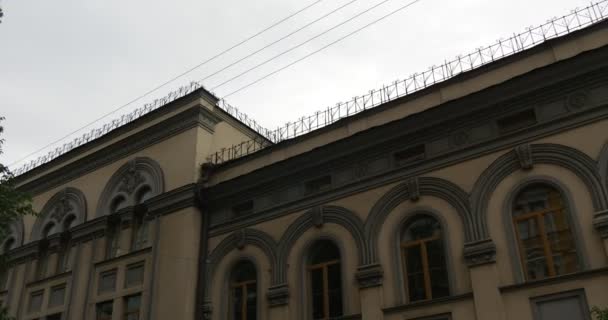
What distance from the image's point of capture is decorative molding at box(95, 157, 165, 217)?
21859 millimetres

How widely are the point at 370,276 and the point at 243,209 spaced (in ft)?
18.8

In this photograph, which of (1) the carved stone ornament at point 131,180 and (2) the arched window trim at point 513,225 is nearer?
(2) the arched window trim at point 513,225

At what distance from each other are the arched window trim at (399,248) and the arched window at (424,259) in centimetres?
9

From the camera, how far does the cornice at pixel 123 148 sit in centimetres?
2191

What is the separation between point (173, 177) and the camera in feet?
69.8

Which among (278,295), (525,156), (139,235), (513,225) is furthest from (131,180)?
(525,156)

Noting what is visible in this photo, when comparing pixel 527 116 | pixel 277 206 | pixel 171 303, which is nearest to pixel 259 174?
pixel 277 206

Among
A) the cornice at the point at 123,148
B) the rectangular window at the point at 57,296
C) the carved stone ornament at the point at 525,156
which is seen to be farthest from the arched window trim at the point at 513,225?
the rectangular window at the point at 57,296

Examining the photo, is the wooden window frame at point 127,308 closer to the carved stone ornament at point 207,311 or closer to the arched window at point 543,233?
the carved stone ornament at point 207,311

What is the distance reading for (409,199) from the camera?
15859 millimetres

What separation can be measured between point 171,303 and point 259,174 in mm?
4745

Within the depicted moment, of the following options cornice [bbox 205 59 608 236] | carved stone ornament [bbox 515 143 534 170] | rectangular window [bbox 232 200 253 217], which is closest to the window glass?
cornice [bbox 205 59 608 236]

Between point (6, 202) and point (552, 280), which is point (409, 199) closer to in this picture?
point (552, 280)

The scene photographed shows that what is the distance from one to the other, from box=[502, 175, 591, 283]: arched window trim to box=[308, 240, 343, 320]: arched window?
15.5 feet
